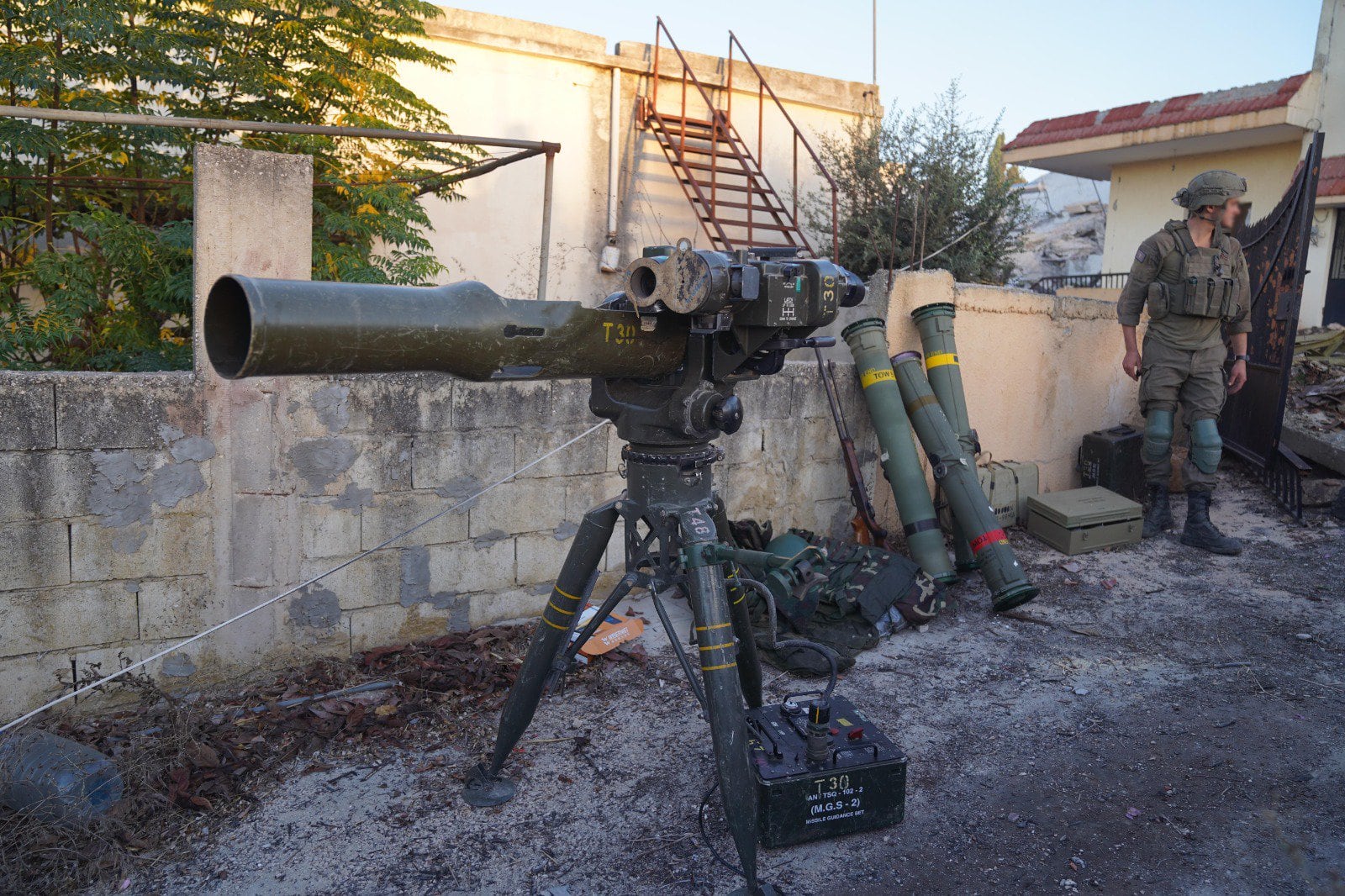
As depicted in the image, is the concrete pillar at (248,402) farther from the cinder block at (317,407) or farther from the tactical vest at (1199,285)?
the tactical vest at (1199,285)

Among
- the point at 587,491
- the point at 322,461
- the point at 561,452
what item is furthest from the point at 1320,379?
the point at 322,461

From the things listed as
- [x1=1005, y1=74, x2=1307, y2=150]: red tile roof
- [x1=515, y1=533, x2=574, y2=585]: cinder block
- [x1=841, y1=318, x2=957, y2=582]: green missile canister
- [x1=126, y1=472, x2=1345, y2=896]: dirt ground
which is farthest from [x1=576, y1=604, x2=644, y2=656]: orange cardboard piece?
[x1=1005, y1=74, x2=1307, y2=150]: red tile roof

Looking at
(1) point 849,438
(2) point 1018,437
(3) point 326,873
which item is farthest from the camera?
(2) point 1018,437

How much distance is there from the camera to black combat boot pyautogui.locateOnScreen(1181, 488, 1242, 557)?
6066 millimetres

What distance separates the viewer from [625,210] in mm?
9570

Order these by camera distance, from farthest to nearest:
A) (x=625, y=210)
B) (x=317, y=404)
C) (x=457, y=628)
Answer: (x=625, y=210)
(x=457, y=628)
(x=317, y=404)

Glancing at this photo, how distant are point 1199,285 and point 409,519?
17.6 ft

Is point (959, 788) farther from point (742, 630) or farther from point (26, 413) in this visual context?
point (26, 413)

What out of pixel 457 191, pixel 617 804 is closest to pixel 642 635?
pixel 617 804

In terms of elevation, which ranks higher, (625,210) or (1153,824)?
(625,210)

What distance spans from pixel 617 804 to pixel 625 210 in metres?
7.39

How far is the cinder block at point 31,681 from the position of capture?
3535 millimetres

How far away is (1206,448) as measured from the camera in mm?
6195

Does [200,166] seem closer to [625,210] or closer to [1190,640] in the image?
[1190,640]
